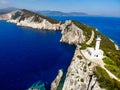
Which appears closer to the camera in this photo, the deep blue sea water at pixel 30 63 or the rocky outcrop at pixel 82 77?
the rocky outcrop at pixel 82 77

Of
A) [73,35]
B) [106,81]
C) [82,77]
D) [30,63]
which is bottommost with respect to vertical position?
[30,63]

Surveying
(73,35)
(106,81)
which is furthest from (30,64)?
(73,35)

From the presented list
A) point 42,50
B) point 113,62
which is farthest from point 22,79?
point 42,50

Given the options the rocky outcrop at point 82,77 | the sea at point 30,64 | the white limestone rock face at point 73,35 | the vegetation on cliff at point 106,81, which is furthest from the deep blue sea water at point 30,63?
the vegetation on cliff at point 106,81

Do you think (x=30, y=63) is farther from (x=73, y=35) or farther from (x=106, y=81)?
(x=73, y=35)

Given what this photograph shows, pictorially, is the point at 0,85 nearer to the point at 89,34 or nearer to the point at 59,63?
the point at 59,63

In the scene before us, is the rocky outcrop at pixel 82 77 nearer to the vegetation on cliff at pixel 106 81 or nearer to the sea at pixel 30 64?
the vegetation on cliff at pixel 106 81

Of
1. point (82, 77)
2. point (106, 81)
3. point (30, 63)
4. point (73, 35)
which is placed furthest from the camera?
point (73, 35)

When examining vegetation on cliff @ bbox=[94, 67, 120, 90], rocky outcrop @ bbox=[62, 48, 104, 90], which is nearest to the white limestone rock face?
rocky outcrop @ bbox=[62, 48, 104, 90]

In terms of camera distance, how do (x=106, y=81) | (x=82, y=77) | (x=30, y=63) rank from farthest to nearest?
1. (x=30, y=63)
2. (x=82, y=77)
3. (x=106, y=81)
